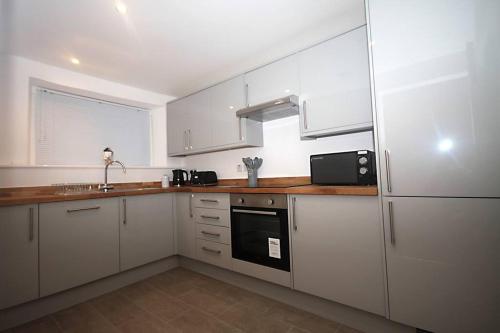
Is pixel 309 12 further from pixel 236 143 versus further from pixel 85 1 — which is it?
pixel 85 1

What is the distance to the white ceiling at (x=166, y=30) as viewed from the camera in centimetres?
169

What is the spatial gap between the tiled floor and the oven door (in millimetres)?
337

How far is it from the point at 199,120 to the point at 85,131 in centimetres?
136

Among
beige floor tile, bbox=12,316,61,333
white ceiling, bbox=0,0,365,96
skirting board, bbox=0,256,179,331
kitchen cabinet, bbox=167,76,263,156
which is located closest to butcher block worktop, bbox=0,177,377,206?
kitchen cabinet, bbox=167,76,263,156

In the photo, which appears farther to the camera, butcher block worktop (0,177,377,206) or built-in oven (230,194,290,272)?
built-in oven (230,194,290,272)

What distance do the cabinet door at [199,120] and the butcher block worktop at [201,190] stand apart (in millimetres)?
591

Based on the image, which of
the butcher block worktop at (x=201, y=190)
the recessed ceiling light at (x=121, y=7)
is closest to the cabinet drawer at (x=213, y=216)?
the butcher block worktop at (x=201, y=190)

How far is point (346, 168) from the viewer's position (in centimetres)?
170

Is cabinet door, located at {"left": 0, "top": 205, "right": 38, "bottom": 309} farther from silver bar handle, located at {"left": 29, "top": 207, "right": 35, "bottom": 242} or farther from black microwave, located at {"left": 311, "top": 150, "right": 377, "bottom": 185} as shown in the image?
black microwave, located at {"left": 311, "top": 150, "right": 377, "bottom": 185}

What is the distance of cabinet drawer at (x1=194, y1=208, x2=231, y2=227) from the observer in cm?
225

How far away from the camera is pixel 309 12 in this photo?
1.83 meters

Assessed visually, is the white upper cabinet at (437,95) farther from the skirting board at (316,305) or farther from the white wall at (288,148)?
the skirting board at (316,305)

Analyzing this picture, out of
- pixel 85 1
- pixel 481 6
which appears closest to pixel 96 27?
pixel 85 1

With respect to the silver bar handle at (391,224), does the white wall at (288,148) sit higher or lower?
higher
